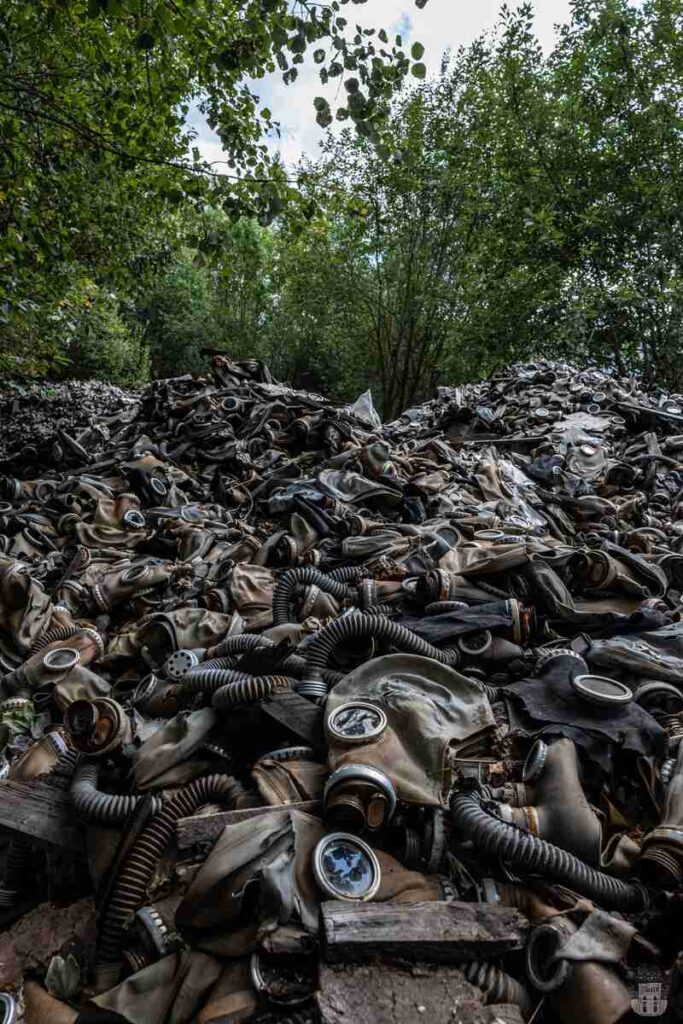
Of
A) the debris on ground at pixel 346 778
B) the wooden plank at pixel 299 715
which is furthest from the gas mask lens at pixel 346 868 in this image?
the wooden plank at pixel 299 715

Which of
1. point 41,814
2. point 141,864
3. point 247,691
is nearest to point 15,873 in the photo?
point 41,814

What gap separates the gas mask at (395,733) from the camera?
1.56 meters

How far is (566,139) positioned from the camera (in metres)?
11.9

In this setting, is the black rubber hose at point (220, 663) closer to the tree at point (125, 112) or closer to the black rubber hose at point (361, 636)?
the black rubber hose at point (361, 636)

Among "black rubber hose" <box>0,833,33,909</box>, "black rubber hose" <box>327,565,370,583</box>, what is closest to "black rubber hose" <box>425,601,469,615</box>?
"black rubber hose" <box>327,565,370,583</box>

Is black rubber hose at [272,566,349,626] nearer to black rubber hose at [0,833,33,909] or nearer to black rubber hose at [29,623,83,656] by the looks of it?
black rubber hose at [29,623,83,656]

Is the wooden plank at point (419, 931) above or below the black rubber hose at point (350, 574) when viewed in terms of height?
below

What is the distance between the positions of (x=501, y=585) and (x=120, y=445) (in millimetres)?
4854

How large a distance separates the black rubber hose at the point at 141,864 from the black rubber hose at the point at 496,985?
69 centimetres

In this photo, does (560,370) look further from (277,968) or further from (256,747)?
(277,968)

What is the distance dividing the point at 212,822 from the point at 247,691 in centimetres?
44

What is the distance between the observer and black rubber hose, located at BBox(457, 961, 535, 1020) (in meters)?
1.28

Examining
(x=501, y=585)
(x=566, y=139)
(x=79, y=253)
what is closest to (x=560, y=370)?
(x=566, y=139)

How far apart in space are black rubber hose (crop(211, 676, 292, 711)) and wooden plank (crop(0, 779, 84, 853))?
54 cm
